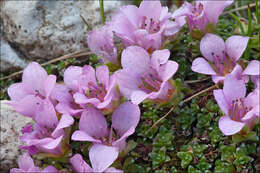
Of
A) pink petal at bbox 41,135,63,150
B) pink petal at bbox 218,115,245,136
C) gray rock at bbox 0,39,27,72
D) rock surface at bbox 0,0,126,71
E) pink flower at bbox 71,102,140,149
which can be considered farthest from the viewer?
gray rock at bbox 0,39,27,72

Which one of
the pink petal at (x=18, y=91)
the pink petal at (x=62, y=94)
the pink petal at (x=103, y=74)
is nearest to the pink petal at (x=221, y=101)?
the pink petal at (x=103, y=74)

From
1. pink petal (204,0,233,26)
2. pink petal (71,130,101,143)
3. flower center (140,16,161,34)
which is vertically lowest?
pink petal (71,130,101,143)

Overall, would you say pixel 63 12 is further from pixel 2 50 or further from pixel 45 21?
pixel 2 50

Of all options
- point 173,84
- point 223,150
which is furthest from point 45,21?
point 223,150

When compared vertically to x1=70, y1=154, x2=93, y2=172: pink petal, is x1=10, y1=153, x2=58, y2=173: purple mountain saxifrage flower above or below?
below

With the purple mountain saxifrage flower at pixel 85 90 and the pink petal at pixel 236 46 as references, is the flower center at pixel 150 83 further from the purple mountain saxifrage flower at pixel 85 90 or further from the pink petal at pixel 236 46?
the pink petal at pixel 236 46

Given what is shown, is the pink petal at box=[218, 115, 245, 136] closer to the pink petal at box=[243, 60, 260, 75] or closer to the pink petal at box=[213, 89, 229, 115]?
the pink petal at box=[213, 89, 229, 115]

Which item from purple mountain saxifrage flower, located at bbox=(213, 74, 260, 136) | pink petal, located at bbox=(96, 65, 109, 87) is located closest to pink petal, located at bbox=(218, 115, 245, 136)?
purple mountain saxifrage flower, located at bbox=(213, 74, 260, 136)

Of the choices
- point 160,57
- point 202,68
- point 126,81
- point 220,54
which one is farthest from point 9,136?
point 220,54

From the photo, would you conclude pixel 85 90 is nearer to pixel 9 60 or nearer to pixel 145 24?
pixel 145 24
